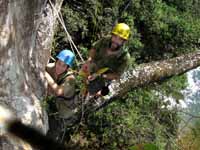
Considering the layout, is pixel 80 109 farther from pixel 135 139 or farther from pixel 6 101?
pixel 135 139

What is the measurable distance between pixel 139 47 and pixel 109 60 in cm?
354

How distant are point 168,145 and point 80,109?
1.90 m

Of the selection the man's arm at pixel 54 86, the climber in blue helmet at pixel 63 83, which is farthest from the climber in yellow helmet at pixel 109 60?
the man's arm at pixel 54 86

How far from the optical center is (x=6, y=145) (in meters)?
2.61

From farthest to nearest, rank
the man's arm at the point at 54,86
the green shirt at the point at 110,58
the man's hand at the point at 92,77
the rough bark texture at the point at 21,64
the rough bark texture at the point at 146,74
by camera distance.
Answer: the rough bark texture at the point at 146,74
the green shirt at the point at 110,58
the man's hand at the point at 92,77
the man's arm at the point at 54,86
the rough bark texture at the point at 21,64

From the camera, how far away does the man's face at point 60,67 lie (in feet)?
12.6

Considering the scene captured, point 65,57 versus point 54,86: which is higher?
point 65,57

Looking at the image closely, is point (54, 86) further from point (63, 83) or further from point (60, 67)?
point (60, 67)

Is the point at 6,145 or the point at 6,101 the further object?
the point at 6,101

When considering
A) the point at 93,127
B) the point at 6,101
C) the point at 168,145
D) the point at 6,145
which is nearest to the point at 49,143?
the point at 6,145

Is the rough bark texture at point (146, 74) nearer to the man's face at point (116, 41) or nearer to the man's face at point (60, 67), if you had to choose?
the man's face at point (60, 67)

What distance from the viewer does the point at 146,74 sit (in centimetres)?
486

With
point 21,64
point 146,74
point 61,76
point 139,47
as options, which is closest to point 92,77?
point 61,76

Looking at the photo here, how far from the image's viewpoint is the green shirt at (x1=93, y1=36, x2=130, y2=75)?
4.04m
